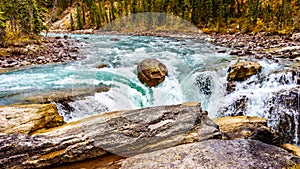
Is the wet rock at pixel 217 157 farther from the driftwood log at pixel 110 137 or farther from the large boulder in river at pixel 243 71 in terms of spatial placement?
the large boulder in river at pixel 243 71

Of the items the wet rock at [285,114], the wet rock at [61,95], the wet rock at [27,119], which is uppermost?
the wet rock at [27,119]

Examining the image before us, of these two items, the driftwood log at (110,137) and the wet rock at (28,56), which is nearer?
the driftwood log at (110,137)

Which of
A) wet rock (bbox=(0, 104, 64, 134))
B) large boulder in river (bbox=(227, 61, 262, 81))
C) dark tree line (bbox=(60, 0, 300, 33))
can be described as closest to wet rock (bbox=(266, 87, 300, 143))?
large boulder in river (bbox=(227, 61, 262, 81))

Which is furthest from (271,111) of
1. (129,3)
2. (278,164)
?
(129,3)

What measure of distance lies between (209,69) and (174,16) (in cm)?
4793

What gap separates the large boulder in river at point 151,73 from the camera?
13.2 m

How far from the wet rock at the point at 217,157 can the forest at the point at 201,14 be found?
2536 centimetres

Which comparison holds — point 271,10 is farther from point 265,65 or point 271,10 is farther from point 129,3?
point 129,3

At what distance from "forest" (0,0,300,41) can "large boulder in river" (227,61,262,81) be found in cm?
2319

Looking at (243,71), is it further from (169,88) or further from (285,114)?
(169,88)

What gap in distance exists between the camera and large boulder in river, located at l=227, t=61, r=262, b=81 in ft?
43.3

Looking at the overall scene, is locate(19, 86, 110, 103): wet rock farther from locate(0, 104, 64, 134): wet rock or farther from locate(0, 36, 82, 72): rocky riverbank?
locate(0, 36, 82, 72): rocky riverbank

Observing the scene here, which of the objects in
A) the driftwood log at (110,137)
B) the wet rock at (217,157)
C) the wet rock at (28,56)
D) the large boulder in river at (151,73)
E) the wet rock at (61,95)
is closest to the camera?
the wet rock at (217,157)

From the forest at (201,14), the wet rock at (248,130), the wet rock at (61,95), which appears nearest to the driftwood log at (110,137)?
the wet rock at (248,130)
